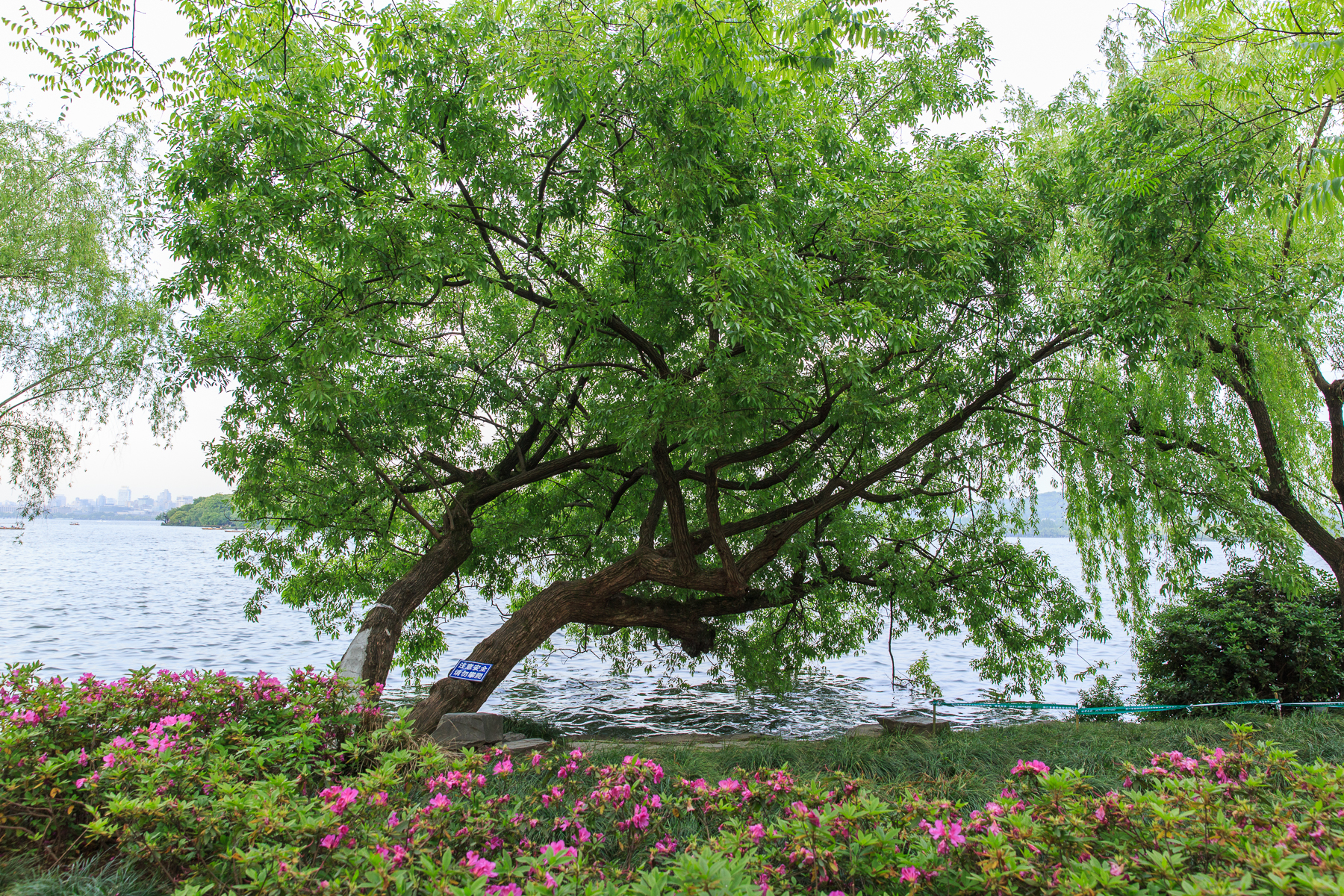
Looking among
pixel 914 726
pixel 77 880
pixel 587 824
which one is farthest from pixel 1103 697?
pixel 77 880

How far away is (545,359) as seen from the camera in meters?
7.99

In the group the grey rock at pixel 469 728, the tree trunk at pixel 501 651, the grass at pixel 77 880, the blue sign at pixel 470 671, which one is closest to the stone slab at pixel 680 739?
the tree trunk at pixel 501 651

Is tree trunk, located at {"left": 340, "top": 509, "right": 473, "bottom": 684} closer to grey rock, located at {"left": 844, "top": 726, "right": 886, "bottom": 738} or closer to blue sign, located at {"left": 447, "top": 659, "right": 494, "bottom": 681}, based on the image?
blue sign, located at {"left": 447, "top": 659, "right": 494, "bottom": 681}

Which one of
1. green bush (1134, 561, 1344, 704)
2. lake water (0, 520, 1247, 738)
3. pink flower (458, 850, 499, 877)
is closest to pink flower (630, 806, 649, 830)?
pink flower (458, 850, 499, 877)

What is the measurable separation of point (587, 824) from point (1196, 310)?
5.94 metres

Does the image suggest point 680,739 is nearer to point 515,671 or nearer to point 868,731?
point 868,731

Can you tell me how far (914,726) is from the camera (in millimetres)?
7879

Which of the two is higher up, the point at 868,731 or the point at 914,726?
the point at 914,726

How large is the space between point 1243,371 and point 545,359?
7155 millimetres

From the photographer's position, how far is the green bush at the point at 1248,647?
27.8 ft

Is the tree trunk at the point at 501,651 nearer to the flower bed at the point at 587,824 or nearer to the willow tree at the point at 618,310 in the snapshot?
the willow tree at the point at 618,310

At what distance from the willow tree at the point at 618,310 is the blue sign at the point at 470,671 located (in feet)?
1.05

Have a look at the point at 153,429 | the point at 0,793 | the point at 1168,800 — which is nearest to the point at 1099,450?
the point at 1168,800

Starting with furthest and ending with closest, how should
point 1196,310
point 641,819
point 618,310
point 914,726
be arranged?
1. point 914,726
2. point 618,310
3. point 1196,310
4. point 641,819
